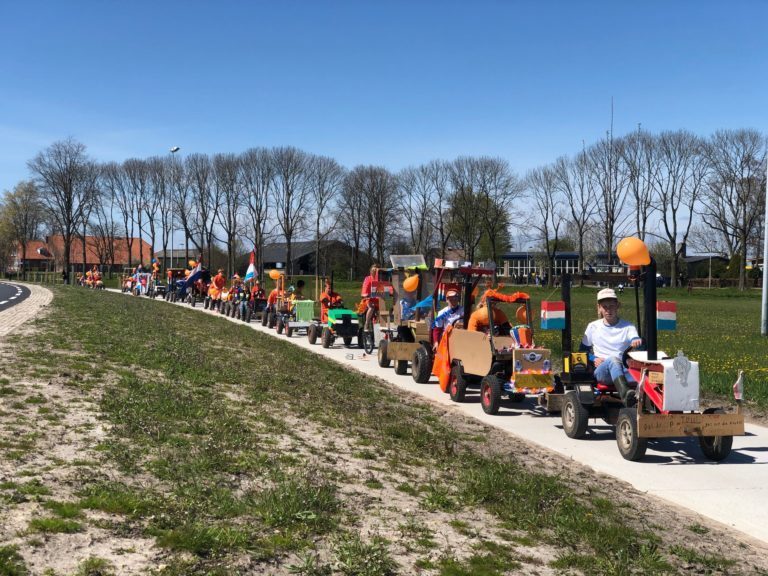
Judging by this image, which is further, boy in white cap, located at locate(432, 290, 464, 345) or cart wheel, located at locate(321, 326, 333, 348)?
cart wheel, located at locate(321, 326, 333, 348)

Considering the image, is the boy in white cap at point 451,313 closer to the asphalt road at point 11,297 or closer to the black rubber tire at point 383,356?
the black rubber tire at point 383,356

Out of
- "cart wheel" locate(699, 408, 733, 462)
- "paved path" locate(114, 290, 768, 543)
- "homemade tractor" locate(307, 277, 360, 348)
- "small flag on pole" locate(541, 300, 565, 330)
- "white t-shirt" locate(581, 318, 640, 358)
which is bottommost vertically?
"paved path" locate(114, 290, 768, 543)

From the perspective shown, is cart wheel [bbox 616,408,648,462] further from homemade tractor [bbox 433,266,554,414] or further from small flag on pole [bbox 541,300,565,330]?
homemade tractor [bbox 433,266,554,414]

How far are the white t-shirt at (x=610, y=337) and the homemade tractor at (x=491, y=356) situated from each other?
108cm

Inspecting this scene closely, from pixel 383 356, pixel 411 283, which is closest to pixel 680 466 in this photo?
pixel 411 283

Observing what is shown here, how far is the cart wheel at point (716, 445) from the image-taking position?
7875 millimetres

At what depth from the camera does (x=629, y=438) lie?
26.2 feet

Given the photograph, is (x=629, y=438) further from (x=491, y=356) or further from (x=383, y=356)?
(x=383, y=356)

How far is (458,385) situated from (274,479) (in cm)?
582

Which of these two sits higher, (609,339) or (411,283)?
(411,283)

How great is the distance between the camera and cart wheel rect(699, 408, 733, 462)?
788 cm

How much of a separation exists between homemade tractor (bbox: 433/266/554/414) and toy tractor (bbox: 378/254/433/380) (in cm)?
167

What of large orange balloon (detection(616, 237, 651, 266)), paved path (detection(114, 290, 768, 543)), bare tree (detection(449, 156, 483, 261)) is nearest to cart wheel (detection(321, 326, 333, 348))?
paved path (detection(114, 290, 768, 543))

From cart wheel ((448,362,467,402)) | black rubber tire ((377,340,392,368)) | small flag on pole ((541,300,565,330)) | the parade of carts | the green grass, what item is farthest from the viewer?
black rubber tire ((377,340,392,368))
